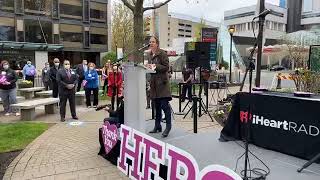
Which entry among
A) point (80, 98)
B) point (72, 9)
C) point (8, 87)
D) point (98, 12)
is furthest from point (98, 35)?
point (8, 87)

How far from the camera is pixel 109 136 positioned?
20.5 feet

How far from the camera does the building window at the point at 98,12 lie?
5128 centimetres

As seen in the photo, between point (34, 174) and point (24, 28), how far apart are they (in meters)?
40.3

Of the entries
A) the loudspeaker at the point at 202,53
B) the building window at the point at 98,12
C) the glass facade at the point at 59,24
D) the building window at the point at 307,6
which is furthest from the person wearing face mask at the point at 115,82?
the building window at the point at 307,6

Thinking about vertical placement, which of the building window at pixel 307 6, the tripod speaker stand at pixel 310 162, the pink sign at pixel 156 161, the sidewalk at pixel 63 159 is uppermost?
the building window at pixel 307 6

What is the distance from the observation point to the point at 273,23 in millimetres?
84938

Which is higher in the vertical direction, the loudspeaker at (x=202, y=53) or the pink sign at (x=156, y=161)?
the loudspeaker at (x=202, y=53)

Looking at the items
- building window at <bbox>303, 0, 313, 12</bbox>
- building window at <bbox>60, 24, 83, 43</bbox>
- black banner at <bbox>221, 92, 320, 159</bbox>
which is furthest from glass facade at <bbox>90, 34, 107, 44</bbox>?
building window at <bbox>303, 0, 313, 12</bbox>

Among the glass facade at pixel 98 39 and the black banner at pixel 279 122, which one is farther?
the glass facade at pixel 98 39

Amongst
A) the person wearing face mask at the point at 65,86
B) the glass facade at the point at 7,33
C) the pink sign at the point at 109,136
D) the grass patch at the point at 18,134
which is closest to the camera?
the pink sign at the point at 109,136

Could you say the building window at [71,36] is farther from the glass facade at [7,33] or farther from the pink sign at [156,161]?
the pink sign at [156,161]

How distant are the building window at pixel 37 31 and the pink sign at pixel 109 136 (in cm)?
3995

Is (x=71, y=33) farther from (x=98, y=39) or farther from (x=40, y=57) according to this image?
(x=40, y=57)

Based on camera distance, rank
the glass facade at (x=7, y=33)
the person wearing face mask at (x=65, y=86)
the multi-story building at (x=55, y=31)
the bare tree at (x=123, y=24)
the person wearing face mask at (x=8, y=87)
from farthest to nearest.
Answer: the bare tree at (x=123, y=24) < the multi-story building at (x=55, y=31) < the glass facade at (x=7, y=33) < the person wearing face mask at (x=8, y=87) < the person wearing face mask at (x=65, y=86)
